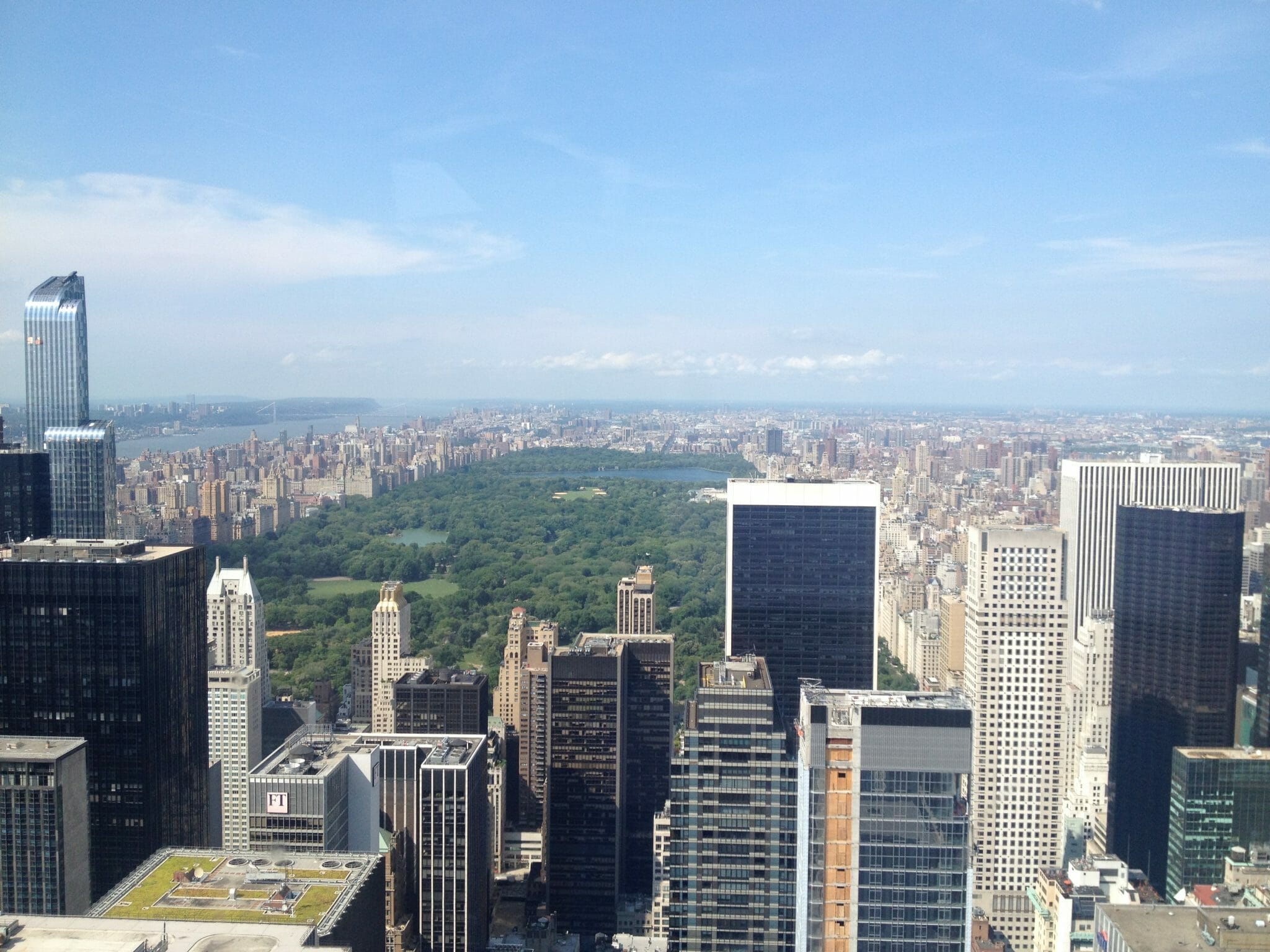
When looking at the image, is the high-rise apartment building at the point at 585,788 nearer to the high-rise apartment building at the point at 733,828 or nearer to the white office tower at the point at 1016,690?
the white office tower at the point at 1016,690

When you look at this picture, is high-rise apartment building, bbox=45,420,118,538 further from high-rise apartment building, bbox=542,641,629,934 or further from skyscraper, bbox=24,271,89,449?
high-rise apartment building, bbox=542,641,629,934

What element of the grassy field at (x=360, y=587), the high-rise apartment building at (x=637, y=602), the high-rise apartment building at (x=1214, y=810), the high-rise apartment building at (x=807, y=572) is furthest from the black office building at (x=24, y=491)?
the high-rise apartment building at (x=1214, y=810)

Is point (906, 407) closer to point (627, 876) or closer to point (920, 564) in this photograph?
point (920, 564)

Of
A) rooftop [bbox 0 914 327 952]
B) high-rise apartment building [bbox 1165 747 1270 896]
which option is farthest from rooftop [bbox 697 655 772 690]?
high-rise apartment building [bbox 1165 747 1270 896]

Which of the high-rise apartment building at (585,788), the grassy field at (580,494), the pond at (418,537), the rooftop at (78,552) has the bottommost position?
the high-rise apartment building at (585,788)

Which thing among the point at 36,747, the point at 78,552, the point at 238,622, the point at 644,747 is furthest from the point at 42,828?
the point at 644,747
